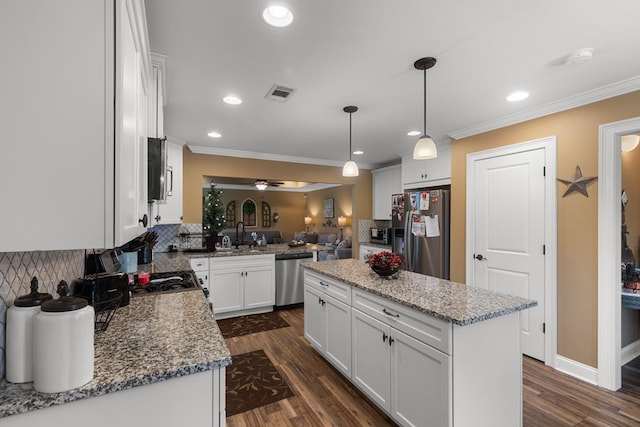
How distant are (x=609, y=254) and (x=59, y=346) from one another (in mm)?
3405

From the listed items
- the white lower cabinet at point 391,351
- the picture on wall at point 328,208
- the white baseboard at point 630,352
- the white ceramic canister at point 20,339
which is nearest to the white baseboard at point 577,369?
the white baseboard at point 630,352

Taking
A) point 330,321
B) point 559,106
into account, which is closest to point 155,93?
point 330,321

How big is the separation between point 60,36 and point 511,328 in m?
2.27

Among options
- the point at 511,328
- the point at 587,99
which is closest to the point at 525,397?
the point at 511,328

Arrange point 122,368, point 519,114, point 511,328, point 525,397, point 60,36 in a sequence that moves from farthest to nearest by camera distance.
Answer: point 519,114, point 525,397, point 511,328, point 122,368, point 60,36

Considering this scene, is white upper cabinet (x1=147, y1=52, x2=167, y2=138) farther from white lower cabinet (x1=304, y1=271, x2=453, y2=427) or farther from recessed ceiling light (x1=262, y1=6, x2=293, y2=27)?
white lower cabinet (x1=304, y1=271, x2=453, y2=427)

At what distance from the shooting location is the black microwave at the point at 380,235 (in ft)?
17.9

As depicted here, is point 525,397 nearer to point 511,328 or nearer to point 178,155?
point 511,328

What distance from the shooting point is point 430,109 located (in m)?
2.82

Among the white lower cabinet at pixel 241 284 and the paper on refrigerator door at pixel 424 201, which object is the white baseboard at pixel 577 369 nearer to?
the paper on refrigerator door at pixel 424 201

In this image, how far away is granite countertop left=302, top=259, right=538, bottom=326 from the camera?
156cm

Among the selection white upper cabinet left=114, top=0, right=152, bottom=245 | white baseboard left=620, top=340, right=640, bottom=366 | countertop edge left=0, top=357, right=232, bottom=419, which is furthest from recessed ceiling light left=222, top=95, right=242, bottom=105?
white baseboard left=620, top=340, right=640, bottom=366

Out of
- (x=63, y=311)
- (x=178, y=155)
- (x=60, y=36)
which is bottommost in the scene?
(x=63, y=311)

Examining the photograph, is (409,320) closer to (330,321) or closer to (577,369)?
(330,321)
